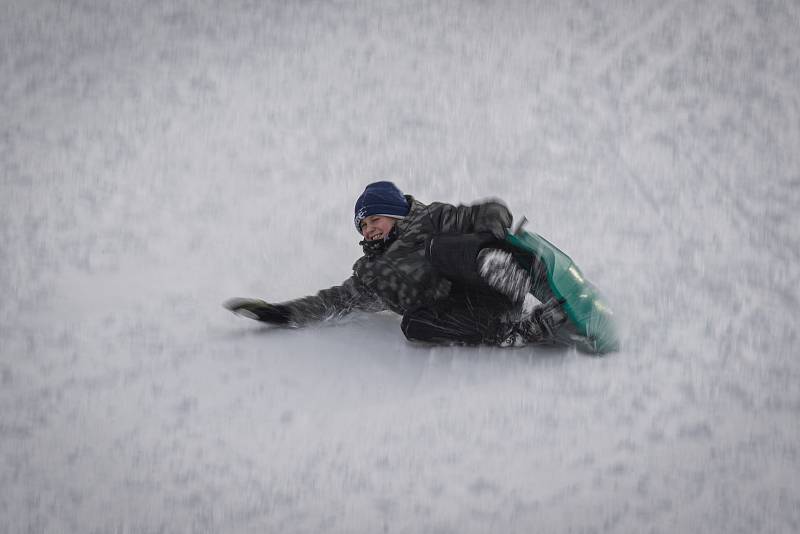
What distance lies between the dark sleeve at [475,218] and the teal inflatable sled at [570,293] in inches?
1.9

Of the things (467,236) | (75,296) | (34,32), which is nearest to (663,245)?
(467,236)

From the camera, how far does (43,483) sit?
160cm

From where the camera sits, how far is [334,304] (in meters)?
2.36

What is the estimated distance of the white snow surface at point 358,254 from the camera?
5.09 feet

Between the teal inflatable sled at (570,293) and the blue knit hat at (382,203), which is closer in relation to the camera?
the teal inflatable sled at (570,293)

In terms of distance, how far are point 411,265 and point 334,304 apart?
0.36 meters

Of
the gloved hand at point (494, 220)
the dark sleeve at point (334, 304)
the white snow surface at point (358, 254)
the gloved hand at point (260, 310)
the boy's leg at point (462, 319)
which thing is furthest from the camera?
the dark sleeve at point (334, 304)

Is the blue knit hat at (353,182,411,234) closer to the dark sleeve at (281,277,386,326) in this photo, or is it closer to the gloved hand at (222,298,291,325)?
the dark sleeve at (281,277,386,326)

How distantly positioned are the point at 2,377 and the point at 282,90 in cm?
263

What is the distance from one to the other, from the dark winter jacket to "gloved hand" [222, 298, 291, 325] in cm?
3

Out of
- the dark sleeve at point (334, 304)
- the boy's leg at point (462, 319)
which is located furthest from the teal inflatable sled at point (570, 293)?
the dark sleeve at point (334, 304)

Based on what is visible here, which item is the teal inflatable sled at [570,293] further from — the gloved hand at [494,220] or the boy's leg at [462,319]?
the boy's leg at [462,319]

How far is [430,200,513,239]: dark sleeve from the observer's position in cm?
198

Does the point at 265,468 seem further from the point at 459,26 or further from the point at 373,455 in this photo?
the point at 459,26
